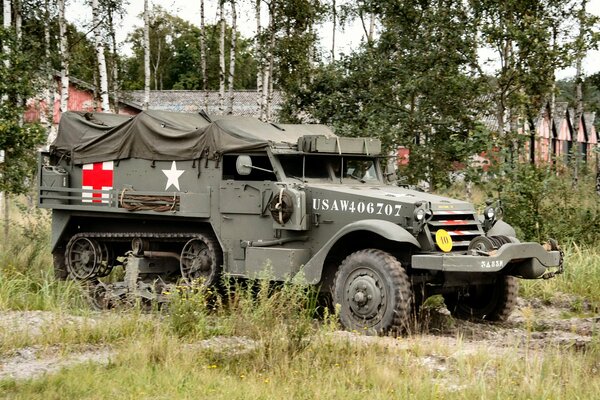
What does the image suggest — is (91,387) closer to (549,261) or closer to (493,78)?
(549,261)

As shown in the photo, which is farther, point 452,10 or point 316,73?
point 316,73

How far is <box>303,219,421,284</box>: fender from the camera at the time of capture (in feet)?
29.4

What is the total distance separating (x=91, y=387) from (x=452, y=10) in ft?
40.8

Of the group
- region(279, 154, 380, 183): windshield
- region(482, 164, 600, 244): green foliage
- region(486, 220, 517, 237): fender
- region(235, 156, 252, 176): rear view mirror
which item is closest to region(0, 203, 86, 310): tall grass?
region(235, 156, 252, 176): rear view mirror

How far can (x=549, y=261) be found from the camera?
9461 millimetres

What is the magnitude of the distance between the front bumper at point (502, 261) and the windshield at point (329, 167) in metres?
1.98

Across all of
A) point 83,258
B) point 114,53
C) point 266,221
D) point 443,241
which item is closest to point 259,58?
point 114,53

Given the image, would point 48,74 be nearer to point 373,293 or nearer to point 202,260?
point 202,260

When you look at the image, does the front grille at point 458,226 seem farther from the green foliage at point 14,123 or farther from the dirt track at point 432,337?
the green foliage at point 14,123

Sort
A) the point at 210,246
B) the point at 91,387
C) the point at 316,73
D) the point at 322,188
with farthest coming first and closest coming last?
the point at 316,73 → the point at 210,246 → the point at 322,188 → the point at 91,387

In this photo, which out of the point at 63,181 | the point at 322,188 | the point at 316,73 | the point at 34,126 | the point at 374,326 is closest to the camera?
the point at 374,326

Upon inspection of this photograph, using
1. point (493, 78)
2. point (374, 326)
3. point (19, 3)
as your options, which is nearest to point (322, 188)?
point (374, 326)

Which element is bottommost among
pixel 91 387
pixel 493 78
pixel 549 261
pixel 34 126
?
pixel 91 387

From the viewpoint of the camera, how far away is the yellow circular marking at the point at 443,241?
9203mm
